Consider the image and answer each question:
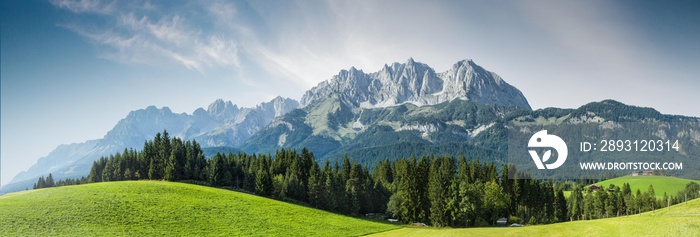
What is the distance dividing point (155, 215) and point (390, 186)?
76.8 meters

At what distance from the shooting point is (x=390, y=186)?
4985 inches

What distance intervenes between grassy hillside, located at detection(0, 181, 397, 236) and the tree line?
19.4 m

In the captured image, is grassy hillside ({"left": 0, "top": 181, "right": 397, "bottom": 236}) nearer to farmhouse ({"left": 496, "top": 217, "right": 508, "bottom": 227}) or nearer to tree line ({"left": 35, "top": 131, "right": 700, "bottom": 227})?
tree line ({"left": 35, "top": 131, "right": 700, "bottom": 227})

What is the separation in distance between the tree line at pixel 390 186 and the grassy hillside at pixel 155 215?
63.7ft

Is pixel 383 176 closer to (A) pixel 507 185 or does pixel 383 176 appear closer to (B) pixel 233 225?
(A) pixel 507 185

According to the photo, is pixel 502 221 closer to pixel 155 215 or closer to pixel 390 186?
pixel 390 186

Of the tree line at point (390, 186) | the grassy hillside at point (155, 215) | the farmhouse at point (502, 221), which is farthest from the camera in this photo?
the farmhouse at point (502, 221)

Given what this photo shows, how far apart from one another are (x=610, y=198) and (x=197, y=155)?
140892 mm

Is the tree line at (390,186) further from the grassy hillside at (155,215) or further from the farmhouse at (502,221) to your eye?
the grassy hillside at (155,215)

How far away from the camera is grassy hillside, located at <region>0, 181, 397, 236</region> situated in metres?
57.0

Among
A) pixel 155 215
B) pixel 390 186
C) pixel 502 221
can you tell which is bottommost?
pixel 502 221

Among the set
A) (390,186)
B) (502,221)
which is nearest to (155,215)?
(390,186)

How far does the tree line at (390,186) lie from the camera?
101m

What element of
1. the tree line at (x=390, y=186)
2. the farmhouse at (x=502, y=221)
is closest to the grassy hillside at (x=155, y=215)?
the tree line at (x=390, y=186)
